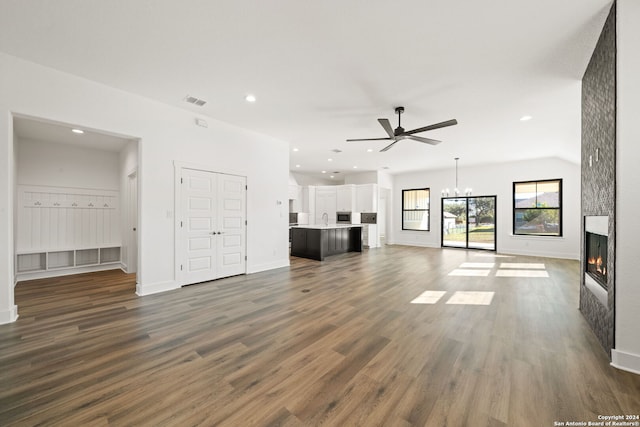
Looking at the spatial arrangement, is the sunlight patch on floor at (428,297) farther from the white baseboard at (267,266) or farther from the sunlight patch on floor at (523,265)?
the sunlight patch on floor at (523,265)

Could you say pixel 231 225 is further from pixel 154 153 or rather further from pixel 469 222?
pixel 469 222

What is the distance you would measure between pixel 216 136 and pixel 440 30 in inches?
156

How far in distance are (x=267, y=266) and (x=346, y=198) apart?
17.5ft

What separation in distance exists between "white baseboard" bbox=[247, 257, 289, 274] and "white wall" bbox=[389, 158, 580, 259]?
6195mm

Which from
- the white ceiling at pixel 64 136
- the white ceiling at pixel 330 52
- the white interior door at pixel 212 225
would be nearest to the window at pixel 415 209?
the white ceiling at pixel 330 52

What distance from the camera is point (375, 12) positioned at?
2.25 meters

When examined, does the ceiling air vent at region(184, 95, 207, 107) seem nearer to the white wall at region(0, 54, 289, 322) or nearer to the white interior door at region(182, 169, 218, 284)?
the white wall at region(0, 54, 289, 322)

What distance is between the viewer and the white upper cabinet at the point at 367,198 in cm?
986

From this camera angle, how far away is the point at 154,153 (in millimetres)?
4070

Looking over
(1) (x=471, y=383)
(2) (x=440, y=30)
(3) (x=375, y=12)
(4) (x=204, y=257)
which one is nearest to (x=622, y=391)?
(1) (x=471, y=383)

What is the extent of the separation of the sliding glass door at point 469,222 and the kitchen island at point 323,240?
3.83 metres

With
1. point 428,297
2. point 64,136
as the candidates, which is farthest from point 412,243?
point 64,136

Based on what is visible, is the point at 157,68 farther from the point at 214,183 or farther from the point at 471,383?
the point at 471,383

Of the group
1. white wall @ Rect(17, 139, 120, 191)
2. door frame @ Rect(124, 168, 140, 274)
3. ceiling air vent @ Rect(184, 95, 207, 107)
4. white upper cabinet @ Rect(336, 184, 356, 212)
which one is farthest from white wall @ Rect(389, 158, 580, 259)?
white wall @ Rect(17, 139, 120, 191)
